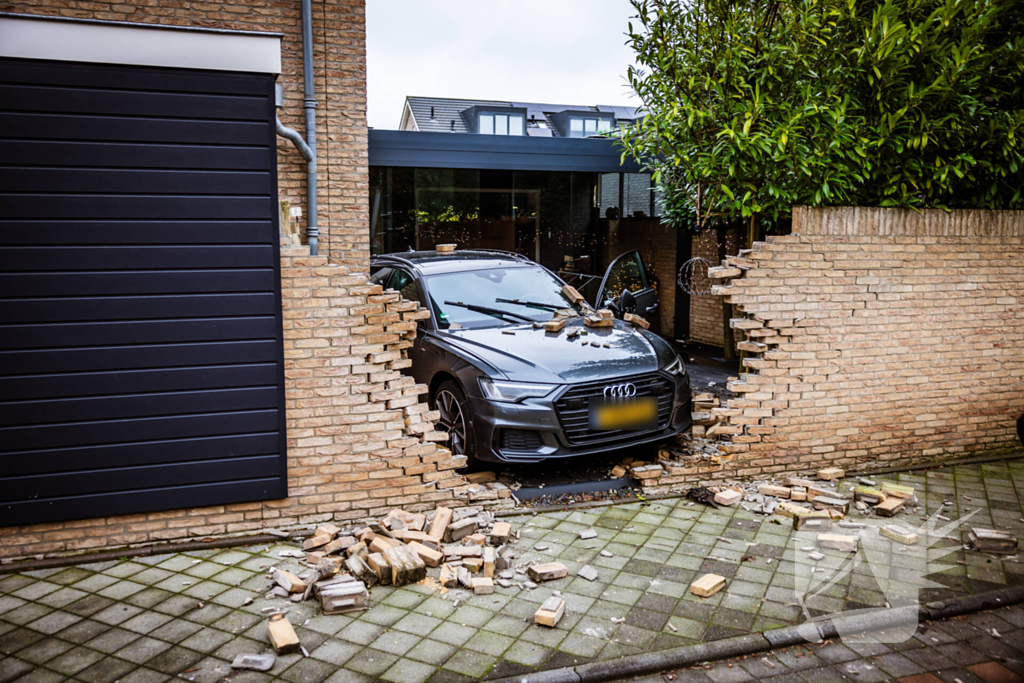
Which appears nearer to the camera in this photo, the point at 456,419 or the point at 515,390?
the point at 515,390

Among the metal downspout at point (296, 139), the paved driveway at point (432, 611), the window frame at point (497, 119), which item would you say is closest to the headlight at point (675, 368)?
the paved driveway at point (432, 611)

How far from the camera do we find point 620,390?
5590mm

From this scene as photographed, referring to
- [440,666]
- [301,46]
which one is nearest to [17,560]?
[440,666]

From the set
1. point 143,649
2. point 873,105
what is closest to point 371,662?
point 143,649

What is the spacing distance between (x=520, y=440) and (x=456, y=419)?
698 millimetres

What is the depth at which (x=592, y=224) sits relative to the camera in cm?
1416

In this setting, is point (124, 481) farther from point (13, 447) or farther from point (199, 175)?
point (199, 175)

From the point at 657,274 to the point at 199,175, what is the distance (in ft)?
35.7

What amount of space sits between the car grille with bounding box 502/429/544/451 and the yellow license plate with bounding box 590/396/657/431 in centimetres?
45

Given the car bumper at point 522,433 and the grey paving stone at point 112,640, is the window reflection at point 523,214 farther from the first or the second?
the grey paving stone at point 112,640

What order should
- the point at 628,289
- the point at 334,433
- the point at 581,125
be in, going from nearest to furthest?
1. the point at 334,433
2. the point at 628,289
3. the point at 581,125

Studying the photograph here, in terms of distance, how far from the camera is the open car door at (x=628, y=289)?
812cm

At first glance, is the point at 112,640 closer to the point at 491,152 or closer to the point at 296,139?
the point at 296,139

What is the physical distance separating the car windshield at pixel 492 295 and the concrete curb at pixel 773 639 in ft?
11.7
